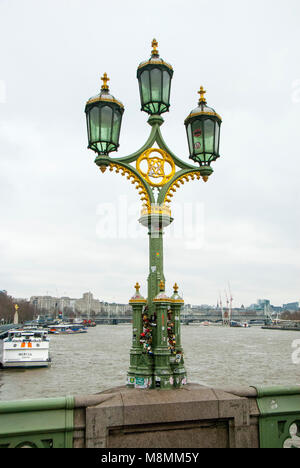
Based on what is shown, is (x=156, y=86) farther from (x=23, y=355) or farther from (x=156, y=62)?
(x=23, y=355)

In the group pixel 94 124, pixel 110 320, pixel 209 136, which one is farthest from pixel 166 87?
pixel 110 320

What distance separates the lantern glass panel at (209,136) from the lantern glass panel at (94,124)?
2157 millimetres

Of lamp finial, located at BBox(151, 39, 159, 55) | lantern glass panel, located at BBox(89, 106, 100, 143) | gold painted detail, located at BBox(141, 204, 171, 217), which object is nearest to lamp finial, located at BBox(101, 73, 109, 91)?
lantern glass panel, located at BBox(89, 106, 100, 143)

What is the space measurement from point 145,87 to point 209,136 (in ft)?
5.45

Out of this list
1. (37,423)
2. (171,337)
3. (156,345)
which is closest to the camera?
(37,423)

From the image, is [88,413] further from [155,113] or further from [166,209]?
[155,113]

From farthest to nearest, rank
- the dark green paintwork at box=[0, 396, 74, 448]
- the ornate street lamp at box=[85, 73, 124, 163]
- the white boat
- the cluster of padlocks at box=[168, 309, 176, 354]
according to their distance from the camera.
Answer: the white boat → the ornate street lamp at box=[85, 73, 124, 163] → the cluster of padlocks at box=[168, 309, 176, 354] → the dark green paintwork at box=[0, 396, 74, 448]

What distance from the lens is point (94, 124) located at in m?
6.96

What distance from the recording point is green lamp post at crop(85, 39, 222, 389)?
20.8 feet

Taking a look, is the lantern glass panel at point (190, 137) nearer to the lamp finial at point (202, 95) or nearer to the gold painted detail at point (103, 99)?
the lamp finial at point (202, 95)

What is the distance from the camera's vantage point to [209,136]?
7480mm

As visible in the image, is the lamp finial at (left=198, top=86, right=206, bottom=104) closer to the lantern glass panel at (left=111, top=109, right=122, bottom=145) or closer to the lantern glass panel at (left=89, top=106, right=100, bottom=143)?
the lantern glass panel at (left=111, top=109, right=122, bottom=145)

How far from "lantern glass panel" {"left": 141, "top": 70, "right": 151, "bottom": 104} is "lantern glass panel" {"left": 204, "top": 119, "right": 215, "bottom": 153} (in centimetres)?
131
